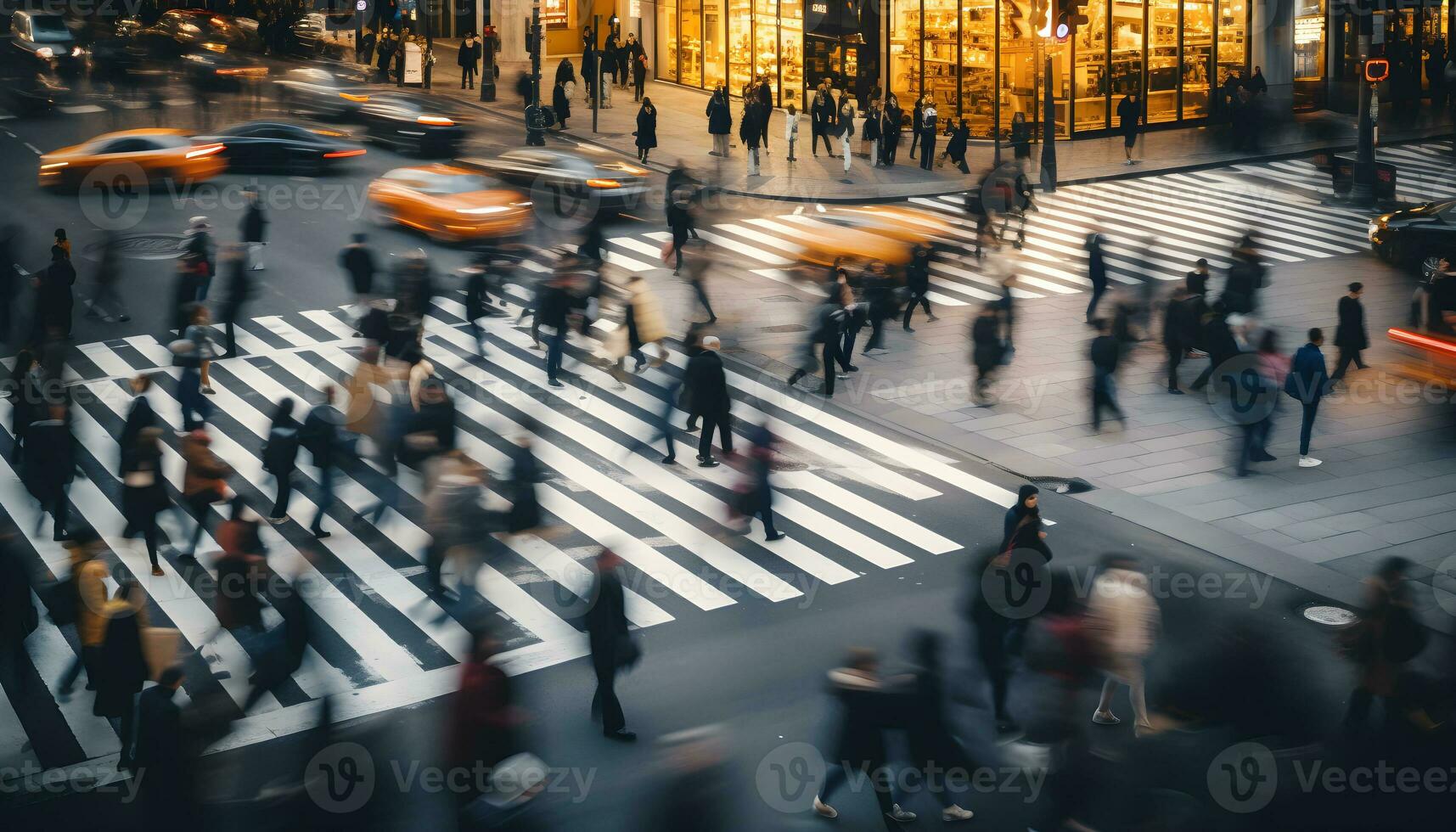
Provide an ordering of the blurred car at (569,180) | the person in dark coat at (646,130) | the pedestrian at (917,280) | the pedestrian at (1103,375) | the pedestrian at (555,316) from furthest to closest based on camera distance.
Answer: the person in dark coat at (646,130) → the blurred car at (569,180) → the pedestrian at (917,280) → the pedestrian at (555,316) → the pedestrian at (1103,375)

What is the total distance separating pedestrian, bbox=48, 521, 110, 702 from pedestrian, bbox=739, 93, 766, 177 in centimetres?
2462

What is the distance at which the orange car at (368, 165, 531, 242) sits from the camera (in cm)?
2581

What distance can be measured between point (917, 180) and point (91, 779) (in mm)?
26539

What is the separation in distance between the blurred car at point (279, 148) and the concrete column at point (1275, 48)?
85.6 ft

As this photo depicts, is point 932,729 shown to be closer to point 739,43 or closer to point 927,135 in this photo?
point 927,135

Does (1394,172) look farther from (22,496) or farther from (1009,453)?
(22,496)

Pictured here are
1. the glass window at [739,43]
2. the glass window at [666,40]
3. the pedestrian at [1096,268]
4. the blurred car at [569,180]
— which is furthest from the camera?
the glass window at [666,40]

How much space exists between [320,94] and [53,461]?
24.7m

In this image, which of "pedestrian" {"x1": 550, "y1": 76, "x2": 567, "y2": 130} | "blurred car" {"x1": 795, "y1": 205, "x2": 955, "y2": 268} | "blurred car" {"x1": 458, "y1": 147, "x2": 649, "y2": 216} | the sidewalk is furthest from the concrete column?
"blurred car" {"x1": 458, "y1": 147, "x2": 649, "y2": 216}

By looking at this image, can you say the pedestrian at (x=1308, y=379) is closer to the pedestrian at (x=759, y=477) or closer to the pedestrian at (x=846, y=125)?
the pedestrian at (x=759, y=477)

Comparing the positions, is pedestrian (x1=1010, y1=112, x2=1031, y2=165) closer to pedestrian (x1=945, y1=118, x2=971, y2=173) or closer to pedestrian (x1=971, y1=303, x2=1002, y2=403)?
pedestrian (x1=945, y1=118, x2=971, y2=173)

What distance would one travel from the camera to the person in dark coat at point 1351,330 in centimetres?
1905

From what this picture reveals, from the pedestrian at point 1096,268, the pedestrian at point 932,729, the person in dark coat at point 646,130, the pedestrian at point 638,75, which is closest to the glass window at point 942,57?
the pedestrian at point 638,75

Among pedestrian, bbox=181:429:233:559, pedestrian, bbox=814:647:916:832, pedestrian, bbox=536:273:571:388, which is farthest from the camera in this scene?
pedestrian, bbox=536:273:571:388
